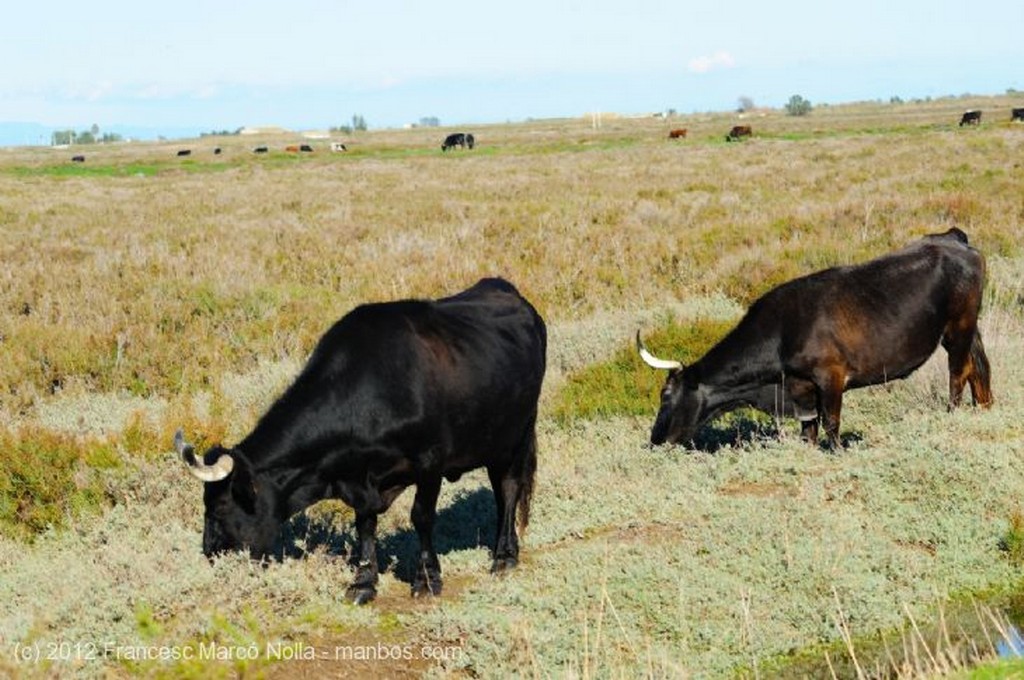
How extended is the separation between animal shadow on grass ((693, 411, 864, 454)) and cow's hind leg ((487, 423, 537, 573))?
213cm

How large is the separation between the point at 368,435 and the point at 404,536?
75.9 inches

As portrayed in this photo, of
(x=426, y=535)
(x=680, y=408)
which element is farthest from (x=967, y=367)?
(x=426, y=535)

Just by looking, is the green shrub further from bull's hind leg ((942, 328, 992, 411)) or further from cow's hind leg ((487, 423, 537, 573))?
bull's hind leg ((942, 328, 992, 411))

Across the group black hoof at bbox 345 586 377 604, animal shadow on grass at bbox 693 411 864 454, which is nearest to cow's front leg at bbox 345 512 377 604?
black hoof at bbox 345 586 377 604

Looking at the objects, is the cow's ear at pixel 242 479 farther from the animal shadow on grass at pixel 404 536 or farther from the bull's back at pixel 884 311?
the bull's back at pixel 884 311

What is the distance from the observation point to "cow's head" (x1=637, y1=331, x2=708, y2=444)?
912 cm

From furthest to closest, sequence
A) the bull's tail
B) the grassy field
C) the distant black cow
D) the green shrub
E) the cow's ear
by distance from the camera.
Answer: the distant black cow < the bull's tail < the green shrub < the cow's ear < the grassy field

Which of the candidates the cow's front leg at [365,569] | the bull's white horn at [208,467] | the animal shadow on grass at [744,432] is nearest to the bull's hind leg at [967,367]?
the animal shadow on grass at [744,432]

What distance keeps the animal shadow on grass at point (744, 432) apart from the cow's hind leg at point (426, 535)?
325cm

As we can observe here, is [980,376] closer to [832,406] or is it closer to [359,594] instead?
[832,406]

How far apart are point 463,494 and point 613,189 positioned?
2422 centimetres

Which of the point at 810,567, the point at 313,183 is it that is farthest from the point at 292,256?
the point at 313,183

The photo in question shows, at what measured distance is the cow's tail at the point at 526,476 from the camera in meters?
7.57

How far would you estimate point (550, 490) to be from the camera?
8500 millimetres
